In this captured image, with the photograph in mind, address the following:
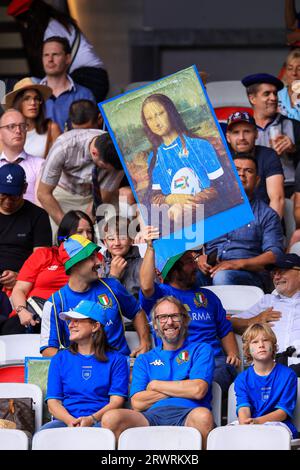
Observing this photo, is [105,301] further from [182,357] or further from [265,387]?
[265,387]

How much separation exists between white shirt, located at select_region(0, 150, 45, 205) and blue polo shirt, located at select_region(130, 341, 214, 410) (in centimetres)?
323

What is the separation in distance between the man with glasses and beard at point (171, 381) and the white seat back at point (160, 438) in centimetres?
26

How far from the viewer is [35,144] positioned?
12.3m

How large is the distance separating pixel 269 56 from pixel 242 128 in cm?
399

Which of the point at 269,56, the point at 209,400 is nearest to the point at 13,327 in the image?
the point at 209,400

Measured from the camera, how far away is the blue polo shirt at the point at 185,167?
905 cm

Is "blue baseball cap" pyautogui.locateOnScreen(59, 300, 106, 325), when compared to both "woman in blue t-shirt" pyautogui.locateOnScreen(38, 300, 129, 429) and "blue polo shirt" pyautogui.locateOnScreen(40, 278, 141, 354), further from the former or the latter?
"blue polo shirt" pyautogui.locateOnScreen(40, 278, 141, 354)

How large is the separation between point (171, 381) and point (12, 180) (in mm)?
2429

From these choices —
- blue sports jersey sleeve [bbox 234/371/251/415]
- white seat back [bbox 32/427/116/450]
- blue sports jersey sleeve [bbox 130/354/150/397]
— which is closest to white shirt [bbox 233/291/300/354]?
blue sports jersey sleeve [bbox 234/371/251/415]

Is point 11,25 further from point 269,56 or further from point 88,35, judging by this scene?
point 269,56

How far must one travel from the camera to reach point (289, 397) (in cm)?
852

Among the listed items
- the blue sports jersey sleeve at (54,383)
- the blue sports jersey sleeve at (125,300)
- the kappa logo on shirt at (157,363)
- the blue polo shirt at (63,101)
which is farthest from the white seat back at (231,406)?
the blue polo shirt at (63,101)

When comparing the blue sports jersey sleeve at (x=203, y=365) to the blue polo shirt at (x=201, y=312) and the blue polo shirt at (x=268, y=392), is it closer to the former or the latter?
the blue polo shirt at (x=268, y=392)

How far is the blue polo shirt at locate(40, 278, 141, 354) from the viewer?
909cm
